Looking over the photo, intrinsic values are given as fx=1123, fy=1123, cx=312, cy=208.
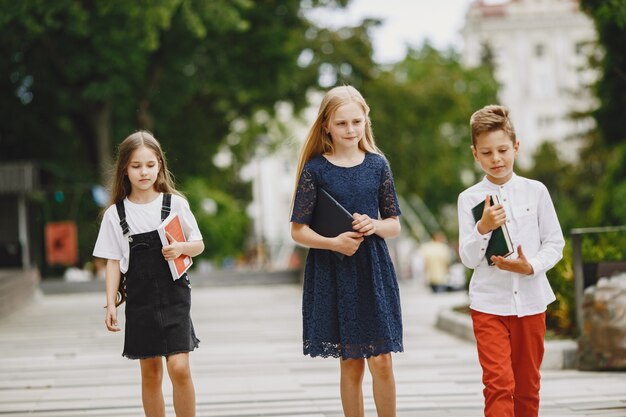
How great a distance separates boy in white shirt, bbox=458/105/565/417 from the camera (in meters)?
5.25

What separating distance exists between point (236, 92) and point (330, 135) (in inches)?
1087

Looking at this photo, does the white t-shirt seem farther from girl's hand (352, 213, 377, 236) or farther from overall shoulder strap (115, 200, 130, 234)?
girl's hand (352, 213, 377, 236)

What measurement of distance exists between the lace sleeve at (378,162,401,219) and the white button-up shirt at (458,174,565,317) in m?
0.33

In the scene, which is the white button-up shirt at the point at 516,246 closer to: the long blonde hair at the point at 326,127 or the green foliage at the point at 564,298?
the long blonde hair at the point at 326,127

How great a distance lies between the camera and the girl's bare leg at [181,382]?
18.3 ft

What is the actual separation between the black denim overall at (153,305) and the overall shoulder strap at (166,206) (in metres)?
0.12

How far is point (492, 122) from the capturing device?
5324 millimetres

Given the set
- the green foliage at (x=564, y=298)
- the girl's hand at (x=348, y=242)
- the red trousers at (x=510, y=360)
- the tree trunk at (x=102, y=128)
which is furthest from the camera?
the tree trunk at (x=102, y=128)

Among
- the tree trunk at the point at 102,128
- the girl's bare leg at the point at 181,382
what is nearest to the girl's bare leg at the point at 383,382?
the girl's bare leg at the point at 181,382

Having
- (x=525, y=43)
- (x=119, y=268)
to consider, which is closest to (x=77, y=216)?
(x=119, y=268)

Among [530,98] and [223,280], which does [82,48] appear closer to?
[223,280]

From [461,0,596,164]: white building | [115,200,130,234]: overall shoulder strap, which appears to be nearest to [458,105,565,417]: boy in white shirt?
[115,200,130,234]: overall shoulder strap

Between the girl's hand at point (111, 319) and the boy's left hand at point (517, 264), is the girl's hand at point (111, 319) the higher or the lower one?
the lower one

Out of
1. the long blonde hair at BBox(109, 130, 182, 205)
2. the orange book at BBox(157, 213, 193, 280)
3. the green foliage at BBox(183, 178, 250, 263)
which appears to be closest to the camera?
the orange book at BBox(157, 213, 193, 280)
